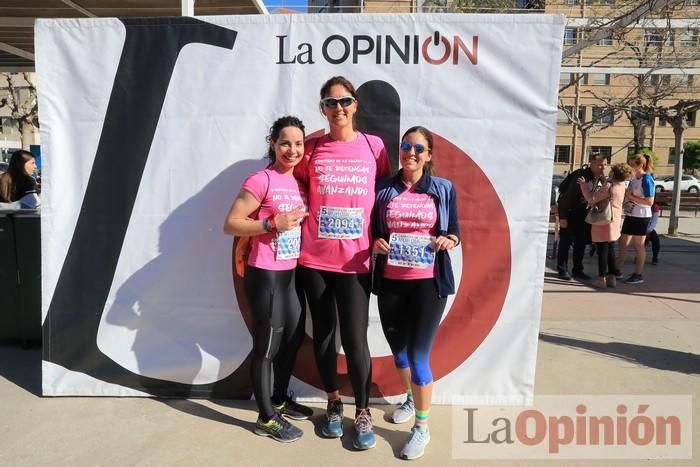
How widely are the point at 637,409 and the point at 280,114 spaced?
3.05 m

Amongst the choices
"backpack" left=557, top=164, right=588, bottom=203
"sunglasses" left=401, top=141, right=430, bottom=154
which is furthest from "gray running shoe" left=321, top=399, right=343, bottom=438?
"backpack" left=557, top=164, right=588, bottom=203

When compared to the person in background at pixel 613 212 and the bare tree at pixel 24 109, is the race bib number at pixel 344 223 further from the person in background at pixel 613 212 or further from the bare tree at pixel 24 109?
the bare tree at pixel 24 109

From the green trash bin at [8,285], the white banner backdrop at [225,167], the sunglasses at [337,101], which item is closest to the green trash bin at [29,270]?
the green trash bin at [8,285]

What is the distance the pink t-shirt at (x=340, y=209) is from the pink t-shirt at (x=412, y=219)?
153 millimetres

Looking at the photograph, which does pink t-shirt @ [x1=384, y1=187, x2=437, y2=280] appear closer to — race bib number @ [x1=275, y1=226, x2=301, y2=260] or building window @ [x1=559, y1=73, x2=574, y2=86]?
race bib number @ [x1=275, y1=226, x2=301, y2=260]

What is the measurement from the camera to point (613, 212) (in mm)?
6508

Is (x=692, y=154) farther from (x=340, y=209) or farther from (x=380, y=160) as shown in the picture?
(x=340, y=209)

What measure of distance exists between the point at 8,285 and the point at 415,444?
3.68 metres

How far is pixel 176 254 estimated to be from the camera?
11.3ft

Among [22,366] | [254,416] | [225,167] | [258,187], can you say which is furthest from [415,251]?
[22,366]

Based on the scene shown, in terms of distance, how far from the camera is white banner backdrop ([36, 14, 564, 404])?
325cm

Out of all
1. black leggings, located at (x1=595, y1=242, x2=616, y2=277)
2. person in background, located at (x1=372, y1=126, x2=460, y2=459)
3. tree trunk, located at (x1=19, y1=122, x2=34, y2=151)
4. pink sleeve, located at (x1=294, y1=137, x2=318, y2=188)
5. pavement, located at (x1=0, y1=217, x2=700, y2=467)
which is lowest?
pavement, located at (x1=0, y1=217, x2=700, y2=467)

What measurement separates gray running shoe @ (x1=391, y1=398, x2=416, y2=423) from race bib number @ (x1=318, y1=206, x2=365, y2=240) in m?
1.25

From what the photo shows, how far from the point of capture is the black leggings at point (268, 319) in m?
2.81
